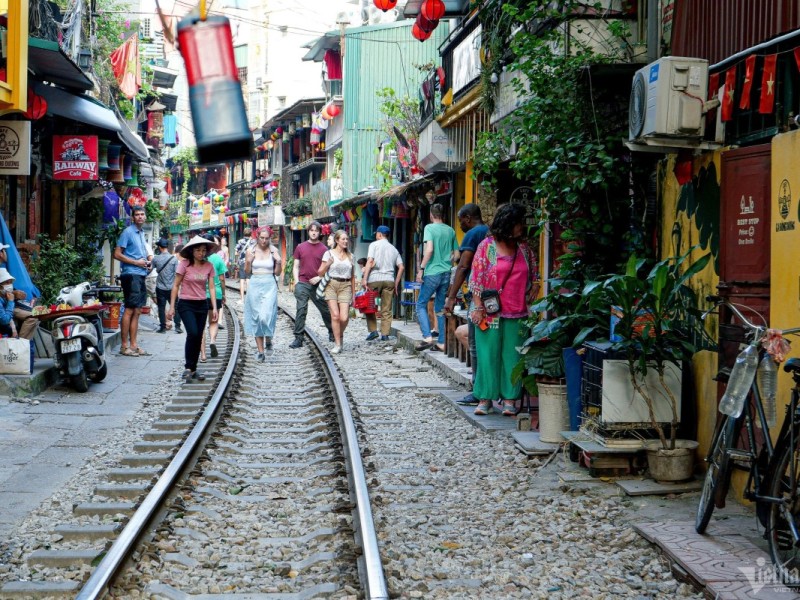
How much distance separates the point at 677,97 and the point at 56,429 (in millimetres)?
6124

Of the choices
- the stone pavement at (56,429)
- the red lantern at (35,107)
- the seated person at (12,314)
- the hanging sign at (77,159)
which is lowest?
the stone pavement at (56,429)

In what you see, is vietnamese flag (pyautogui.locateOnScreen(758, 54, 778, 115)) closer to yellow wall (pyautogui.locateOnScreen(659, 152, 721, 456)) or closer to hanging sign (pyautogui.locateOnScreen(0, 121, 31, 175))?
yellow wall (pyautogui.locateOnScreen(659, 152, 721, 456))

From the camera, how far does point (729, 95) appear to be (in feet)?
22.1

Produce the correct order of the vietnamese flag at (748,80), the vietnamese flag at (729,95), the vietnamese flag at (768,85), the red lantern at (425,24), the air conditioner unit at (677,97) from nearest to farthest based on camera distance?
the vietnamese flag at (768,85)
the vietnamese flag at (748,80)
the vietnamese flag at (729,95)
the air conditioner unit at (677,97)
the red lantern at (425,24)

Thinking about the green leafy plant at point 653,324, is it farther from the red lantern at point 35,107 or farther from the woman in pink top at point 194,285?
the red lantern at point 35,107

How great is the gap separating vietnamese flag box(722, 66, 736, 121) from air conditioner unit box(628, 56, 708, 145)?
165 mm

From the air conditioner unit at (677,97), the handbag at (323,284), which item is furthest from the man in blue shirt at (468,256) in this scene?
the handbag at (323,284)

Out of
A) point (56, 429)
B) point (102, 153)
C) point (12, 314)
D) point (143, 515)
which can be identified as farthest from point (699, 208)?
point (102, 153)

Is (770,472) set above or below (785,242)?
below

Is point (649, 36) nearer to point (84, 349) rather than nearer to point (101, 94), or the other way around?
point (84, 349)

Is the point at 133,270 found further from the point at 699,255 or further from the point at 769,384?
the point at 769,384

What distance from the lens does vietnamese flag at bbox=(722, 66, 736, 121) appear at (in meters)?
6.72

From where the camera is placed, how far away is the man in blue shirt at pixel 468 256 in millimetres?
10055

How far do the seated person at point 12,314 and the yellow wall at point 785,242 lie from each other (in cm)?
772
